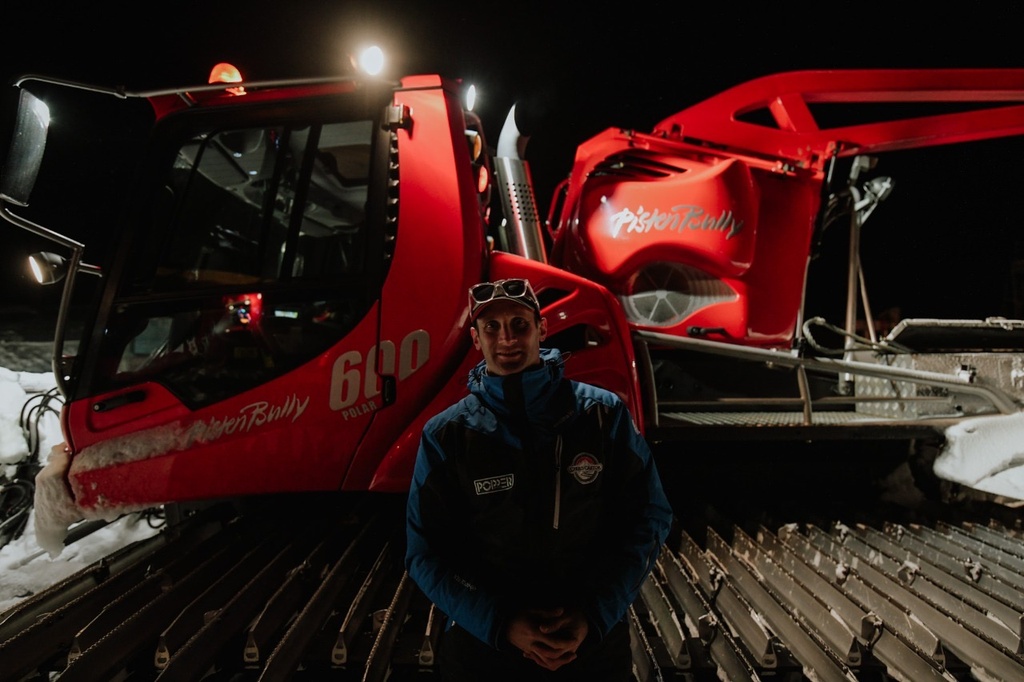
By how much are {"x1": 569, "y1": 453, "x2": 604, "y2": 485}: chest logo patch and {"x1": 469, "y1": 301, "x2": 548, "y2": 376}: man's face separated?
27 cm

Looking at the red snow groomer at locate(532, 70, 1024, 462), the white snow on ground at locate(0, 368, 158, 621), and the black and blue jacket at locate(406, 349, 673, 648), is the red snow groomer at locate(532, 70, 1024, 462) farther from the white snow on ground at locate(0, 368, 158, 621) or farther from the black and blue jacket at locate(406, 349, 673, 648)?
the white snow on ground at locate(0, 368, 158, 621)

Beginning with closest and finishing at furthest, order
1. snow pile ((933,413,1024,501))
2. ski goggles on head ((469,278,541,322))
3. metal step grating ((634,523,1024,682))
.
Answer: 1. ski goggles on head ((469,278,541,322))
2. metal step grating ((634,523,1024,682))
3. snow pile ((933,413,1024,501))

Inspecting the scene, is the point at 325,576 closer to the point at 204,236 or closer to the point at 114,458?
the point at 114,458

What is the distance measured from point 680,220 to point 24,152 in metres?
3.35

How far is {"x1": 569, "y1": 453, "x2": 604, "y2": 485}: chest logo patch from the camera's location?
1323 millimetres

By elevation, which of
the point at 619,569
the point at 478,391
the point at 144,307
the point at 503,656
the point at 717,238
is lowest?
the point at 503,656

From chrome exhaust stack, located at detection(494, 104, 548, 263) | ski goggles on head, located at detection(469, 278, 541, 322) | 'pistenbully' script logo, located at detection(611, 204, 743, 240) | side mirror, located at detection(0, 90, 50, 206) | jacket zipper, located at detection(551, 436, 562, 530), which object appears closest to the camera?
jacket zipper, located at detection(551, 436, 562, 530)

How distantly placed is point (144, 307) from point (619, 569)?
239cm

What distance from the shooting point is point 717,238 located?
3383mm

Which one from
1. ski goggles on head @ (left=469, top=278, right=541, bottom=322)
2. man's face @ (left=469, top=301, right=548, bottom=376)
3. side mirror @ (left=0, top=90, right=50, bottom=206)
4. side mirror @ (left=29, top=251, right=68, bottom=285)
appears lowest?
man's face @ (left=469, top=301, right=548, bottom=376)

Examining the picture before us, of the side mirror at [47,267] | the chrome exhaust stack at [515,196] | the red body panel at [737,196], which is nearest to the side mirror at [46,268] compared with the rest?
the side mirror at [47,267]

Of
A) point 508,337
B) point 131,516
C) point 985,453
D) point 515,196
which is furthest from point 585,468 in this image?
point 131,516

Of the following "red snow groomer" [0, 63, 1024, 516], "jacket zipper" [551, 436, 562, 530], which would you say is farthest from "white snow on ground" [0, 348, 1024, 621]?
"jacket zipper" [551, 436, 562, 530]

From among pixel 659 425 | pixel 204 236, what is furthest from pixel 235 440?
pixel 659 425
